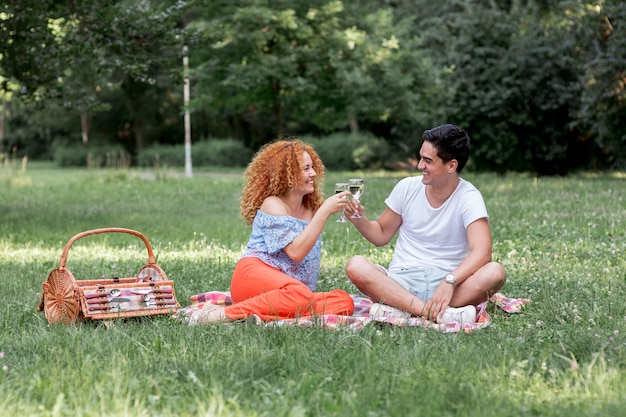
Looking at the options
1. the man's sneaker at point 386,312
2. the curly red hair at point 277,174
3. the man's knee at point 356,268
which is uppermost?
the curly red hair at point 277,174

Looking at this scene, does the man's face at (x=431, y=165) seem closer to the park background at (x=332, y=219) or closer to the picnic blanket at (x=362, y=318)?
the picnic blanket at (x=362, y=318)

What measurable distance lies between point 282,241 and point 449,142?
145 centimetres

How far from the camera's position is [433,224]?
6.49 metres

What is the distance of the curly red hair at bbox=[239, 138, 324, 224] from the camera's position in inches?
251

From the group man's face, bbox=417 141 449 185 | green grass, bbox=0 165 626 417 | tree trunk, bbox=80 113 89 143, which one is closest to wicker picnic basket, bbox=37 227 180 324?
green grass, bbox=0 165 626 417

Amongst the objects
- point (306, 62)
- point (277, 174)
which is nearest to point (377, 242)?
point (277, 174)

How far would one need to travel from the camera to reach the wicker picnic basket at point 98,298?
230 inches

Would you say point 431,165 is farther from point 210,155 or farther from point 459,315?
point 210,155

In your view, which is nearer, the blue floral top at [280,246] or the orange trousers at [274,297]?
the orange trousers at [274,297]

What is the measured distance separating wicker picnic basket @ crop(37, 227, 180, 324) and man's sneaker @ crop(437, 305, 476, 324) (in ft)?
6.44

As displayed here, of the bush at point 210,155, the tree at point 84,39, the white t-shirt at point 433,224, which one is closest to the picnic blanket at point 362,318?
the white t-shirt at point 433,224

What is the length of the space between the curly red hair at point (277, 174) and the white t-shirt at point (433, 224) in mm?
653

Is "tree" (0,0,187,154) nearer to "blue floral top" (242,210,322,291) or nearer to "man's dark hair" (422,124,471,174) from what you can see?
"blue floral top" (242,210,322,291)

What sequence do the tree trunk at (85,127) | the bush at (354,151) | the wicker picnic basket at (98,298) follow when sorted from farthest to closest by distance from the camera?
the tree trunk at (85,127) → the bush at (354,151) → the wicker picnic basket at (98,298)
